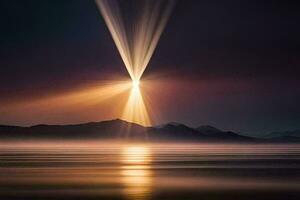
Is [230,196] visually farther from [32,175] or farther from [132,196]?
[32,175]

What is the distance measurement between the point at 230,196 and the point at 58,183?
13.7m

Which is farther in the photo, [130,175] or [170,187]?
[130,175]

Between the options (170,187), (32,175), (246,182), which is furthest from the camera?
(32,175)

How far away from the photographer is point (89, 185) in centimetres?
4916

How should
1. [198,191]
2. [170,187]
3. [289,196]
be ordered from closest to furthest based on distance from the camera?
1. [289,196]
2. [198,191]
3. [170,187]

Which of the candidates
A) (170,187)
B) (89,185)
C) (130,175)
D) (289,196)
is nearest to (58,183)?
(89,185)

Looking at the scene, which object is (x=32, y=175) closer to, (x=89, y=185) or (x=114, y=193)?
(x=89, y=185)

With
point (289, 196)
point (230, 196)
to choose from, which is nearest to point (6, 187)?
point (230, 196)

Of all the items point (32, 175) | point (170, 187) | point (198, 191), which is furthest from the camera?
point (32, 175)

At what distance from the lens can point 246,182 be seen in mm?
52312

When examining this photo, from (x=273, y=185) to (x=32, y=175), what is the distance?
19681mm

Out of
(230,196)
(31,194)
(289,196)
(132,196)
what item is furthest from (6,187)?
(289,196)

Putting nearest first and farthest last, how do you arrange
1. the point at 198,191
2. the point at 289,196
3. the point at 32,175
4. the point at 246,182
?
the point at 289,196
the point at 198,191
the point at 246,182
the point at 32,175

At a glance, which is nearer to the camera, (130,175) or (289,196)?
(289,196)
